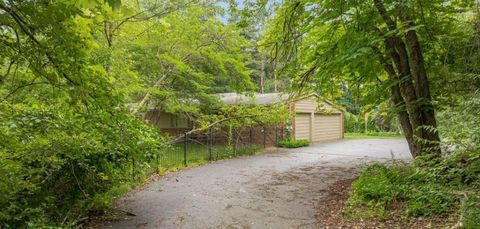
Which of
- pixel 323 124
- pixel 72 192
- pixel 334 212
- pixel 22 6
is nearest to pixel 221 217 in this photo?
pixel 334 212

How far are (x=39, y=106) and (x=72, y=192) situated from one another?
1.95 metres

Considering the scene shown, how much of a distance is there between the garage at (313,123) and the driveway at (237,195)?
6.21 metres

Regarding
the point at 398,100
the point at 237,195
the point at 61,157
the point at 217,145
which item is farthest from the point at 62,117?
the point at 217,145

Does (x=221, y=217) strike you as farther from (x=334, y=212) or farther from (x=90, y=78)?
(x=90, y=78)

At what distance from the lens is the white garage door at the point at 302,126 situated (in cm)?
1834

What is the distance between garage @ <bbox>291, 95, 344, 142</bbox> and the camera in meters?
18.2

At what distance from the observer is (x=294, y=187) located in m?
8.12

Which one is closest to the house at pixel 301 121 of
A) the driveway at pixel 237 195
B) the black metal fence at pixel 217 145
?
the black metal fence at pixel 217 145

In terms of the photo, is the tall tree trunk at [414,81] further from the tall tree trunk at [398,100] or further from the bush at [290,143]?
the bush at [290,143]

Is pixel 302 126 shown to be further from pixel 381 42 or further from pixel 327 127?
pixel 381 42

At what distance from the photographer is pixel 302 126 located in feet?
61.7

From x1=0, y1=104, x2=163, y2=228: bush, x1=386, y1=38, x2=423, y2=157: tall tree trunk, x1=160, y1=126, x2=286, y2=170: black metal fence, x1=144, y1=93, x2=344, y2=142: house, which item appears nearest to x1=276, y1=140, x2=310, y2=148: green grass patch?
x1=160, y1=126, x2=286, y2=170: black metal fence

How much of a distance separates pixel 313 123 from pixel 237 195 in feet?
43.2

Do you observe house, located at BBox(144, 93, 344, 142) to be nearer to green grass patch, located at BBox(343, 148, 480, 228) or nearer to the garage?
the garage
